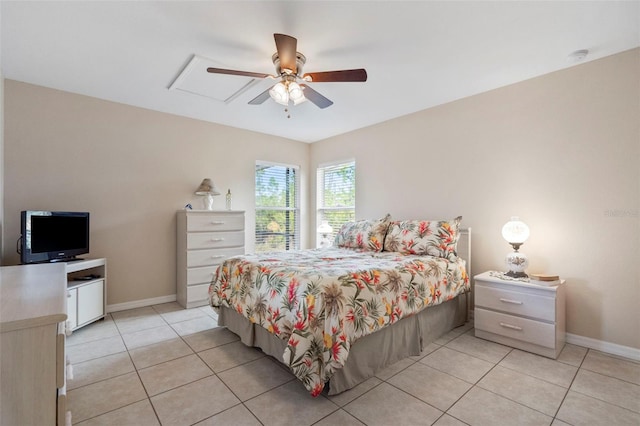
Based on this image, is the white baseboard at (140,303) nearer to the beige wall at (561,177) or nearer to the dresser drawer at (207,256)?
the dresser drawer at (207,256)

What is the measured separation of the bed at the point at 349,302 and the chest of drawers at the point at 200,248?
0.83 meters

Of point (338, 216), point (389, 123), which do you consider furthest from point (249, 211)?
point (389, 123)

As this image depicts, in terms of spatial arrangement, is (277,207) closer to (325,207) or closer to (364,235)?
(325,207)

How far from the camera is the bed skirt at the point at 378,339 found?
1.94 meters

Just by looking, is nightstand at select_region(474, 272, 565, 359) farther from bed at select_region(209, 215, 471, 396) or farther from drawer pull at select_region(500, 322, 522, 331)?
bed at select_region(209, 215, 471, 396)

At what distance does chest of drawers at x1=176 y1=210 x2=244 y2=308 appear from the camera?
358 cm

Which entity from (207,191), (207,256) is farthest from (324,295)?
(207,191)

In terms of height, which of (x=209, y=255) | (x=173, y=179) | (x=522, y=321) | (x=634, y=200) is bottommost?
(x=522, y=321)

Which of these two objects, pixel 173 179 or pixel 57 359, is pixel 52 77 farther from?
pixel 57 359

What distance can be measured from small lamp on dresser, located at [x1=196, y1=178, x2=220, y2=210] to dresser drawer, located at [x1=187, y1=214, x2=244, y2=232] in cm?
29

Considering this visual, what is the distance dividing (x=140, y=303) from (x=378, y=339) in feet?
9.96

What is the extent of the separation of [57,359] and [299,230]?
4.33 metres

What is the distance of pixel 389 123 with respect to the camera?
13.5ft

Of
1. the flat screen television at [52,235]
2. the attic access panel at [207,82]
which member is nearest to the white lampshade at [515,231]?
the attic access panel at [207,82]
